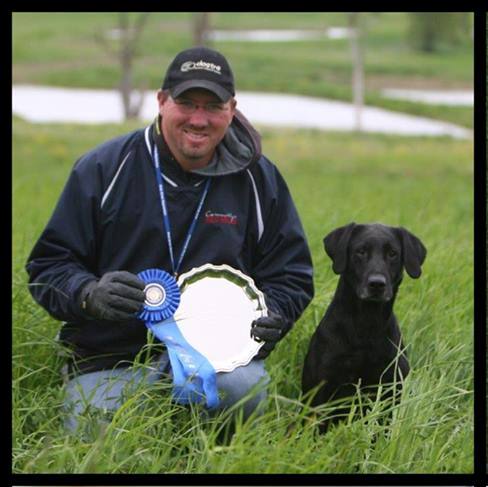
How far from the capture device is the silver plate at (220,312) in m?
3.60

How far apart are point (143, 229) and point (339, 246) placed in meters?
0.64

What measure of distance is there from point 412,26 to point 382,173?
11.9 m

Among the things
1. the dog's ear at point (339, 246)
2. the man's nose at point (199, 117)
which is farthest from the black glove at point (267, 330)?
the man's nose at point (199, 117)

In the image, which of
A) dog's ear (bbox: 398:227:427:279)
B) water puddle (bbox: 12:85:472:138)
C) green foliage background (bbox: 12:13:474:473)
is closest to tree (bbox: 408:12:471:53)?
water puddle (bbox: 12:85:472:138)

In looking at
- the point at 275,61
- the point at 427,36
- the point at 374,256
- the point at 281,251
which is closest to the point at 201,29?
the point at 275,61

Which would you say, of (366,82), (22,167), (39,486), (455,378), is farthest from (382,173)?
(366,82)

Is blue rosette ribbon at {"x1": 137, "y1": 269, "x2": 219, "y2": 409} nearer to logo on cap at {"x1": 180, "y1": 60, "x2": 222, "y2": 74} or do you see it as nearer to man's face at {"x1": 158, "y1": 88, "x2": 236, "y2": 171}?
man's face at {"x1": 158, "y1": 88, "x2": 236, "y2": 171}

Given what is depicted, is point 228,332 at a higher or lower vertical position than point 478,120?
lower

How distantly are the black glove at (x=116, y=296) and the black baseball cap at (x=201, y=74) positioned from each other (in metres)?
0.64

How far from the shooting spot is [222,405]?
11.8ft

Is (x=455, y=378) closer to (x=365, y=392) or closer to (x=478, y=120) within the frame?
(x=365, y=392)

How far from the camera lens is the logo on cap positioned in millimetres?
3650

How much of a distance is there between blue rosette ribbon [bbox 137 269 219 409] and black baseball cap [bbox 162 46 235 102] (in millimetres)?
610

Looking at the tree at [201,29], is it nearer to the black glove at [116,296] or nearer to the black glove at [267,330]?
the black glove at [267,330]
